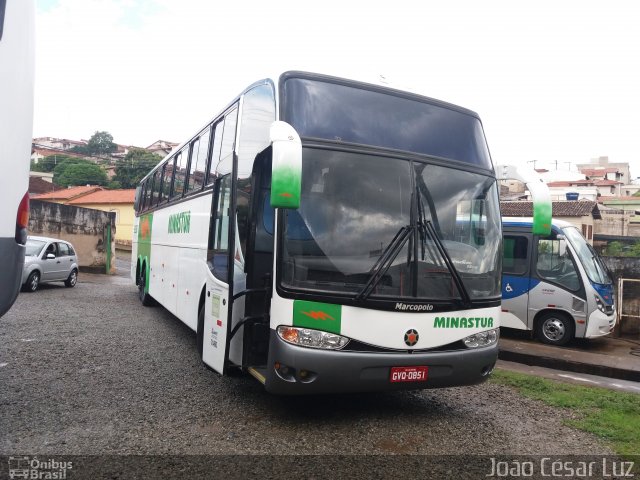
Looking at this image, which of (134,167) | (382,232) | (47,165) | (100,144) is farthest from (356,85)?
(100,144)

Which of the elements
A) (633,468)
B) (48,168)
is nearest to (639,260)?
(633,468)

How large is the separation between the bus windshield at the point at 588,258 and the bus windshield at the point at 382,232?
6.79 m

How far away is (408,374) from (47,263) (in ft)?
46.7

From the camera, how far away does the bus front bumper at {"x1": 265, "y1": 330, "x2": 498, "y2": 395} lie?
475 centimetres

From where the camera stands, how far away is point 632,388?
8.43 meters

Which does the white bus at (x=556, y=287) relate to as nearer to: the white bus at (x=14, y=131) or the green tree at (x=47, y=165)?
the white bus at (x=14, y=131)

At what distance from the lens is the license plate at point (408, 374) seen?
16.5 ft

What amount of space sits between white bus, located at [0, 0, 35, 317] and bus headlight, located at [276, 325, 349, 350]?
208cm

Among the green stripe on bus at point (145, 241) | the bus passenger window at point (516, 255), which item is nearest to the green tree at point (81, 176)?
the green stripe on bus at point (145, 241)

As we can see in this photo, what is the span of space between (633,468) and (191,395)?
14.1 ft

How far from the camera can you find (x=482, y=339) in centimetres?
555

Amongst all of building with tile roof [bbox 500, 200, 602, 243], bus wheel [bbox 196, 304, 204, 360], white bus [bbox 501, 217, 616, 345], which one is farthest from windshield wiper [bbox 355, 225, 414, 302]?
building with tile roof [bbox 500, 200, 602, 243]

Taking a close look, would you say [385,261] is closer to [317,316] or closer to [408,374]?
[317,316]

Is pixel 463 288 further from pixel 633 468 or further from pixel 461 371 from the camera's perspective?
pixel 633 468
